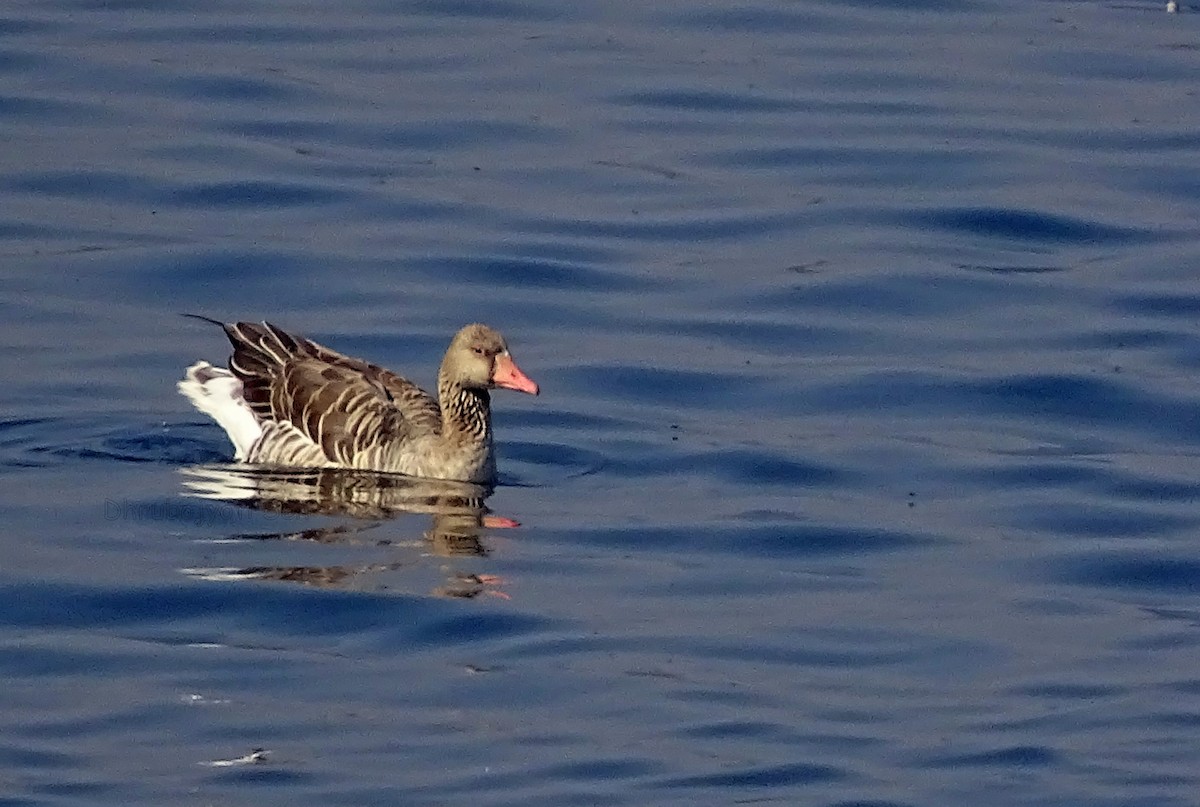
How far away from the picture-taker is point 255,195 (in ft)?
67.9

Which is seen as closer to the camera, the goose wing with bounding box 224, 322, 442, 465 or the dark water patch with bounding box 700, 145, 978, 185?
the goose wing with bounding box 224, 322, 442, 465

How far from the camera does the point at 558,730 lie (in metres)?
10.2

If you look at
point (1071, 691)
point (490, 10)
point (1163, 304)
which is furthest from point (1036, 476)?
point (490, 10)

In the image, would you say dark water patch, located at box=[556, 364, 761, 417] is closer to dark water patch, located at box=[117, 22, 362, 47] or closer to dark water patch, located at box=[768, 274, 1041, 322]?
dark water patch, located at box=[768, 274, 1041, 322]

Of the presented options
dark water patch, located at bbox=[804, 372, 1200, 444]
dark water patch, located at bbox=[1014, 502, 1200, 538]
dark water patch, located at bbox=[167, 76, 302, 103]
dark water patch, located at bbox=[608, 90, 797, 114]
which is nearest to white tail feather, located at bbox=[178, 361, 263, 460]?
dark water patch, located at bbox=[804, 372, 1200, 444]

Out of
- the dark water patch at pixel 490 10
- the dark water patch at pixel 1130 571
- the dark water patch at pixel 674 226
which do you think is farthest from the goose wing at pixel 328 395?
the dark water patch at pixel 490 10

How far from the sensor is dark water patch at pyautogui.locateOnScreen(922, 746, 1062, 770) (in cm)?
982

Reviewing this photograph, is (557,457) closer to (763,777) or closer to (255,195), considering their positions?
(763,777)

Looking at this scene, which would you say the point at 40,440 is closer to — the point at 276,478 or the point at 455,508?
the point at 276,478

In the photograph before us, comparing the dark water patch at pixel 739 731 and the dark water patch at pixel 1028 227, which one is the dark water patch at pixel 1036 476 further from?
the dark water patch at pixel 1028 227

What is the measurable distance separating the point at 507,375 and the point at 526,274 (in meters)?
4.30

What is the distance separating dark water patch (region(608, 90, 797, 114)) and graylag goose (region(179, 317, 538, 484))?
29.5 ft

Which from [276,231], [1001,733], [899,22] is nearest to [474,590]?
[1001,733]

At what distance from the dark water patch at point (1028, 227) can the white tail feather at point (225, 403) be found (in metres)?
6.79
